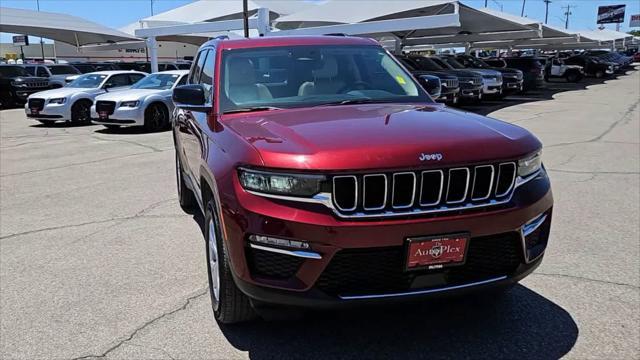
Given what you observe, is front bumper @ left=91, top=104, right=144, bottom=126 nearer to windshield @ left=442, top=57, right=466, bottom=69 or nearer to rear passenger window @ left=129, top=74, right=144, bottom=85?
rear passenger window @ left=129, top=74, right=144, bottom=85

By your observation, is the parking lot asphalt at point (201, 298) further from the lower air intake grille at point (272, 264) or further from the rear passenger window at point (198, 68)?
the rear passenger window at point (198, 68)

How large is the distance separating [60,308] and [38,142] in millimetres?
10694

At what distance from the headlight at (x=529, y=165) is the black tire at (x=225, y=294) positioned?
1670mm

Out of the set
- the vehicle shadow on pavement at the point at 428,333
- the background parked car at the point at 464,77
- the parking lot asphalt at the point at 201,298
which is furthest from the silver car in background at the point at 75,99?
the vehicle shadow on pavement at the point at 428,333

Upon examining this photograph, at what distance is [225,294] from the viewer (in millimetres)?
3146

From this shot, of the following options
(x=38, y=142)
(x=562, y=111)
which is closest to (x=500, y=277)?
(x=38, y=142)

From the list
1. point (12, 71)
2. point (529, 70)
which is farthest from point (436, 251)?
point (529, 70)

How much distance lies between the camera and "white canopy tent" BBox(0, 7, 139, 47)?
33656mm

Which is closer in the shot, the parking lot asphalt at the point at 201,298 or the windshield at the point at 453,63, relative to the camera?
the parking lot asphalt at the point at 201,298

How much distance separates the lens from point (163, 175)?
8.41m

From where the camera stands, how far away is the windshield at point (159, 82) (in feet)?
49.5

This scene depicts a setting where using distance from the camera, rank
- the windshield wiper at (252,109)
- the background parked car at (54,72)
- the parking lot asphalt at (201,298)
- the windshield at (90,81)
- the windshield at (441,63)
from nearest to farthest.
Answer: the parking lot asphalt at (201,298), the windshield wiper at (252,109), the windshield at (90,81), the windshield at (441,63), the background parked car at (54,72)

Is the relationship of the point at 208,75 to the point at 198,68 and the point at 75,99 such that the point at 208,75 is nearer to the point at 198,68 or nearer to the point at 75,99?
the point at 198,68

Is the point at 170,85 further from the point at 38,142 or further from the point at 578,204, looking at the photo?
the point at 578,204
